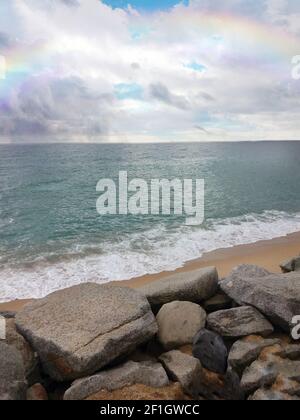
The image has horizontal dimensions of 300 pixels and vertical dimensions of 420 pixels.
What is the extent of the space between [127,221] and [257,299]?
56.5 feet

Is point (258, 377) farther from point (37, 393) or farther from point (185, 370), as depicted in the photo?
point (37, 393)

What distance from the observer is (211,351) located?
6.79 metres

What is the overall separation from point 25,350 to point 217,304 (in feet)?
14.3

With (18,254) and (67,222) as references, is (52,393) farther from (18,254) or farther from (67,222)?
(67,222)

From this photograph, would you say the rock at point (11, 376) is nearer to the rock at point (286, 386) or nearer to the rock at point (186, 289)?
the rock at point (186, 289)

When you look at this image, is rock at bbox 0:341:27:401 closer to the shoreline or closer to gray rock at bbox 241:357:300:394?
gray rock at bbox 241:357:300:394

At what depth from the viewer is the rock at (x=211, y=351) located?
261 inches

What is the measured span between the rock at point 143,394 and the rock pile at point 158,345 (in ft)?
0.06

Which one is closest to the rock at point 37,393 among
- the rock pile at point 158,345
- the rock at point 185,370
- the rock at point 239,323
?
the rock pile at point 158,345

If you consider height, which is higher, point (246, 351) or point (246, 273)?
point (246, 273)

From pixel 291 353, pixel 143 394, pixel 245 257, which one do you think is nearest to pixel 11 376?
pixel 143 394

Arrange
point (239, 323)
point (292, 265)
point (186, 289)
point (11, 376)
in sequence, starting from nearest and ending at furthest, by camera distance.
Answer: point (11, 376)
point (239, 323)
point (186, 289)
point (292, 265)

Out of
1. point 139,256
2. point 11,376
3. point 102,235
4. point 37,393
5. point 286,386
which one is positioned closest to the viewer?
point 11,376
